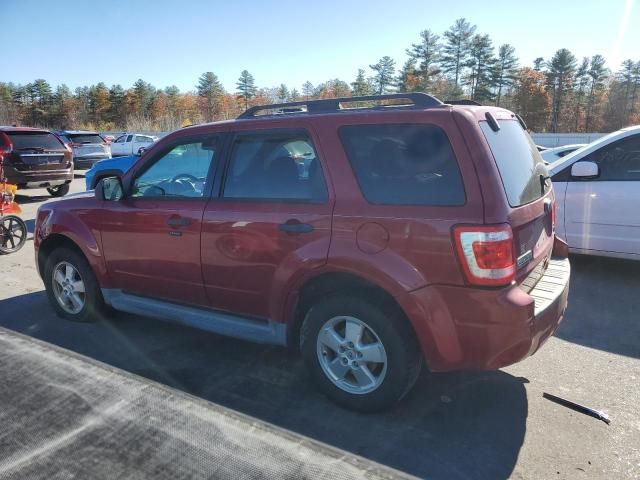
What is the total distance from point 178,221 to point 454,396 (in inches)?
87.4

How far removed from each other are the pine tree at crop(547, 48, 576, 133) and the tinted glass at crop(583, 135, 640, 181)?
215ft

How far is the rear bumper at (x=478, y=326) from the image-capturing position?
2.52 m

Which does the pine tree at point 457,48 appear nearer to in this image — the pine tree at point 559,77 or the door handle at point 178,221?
the pine tree at point 559,77

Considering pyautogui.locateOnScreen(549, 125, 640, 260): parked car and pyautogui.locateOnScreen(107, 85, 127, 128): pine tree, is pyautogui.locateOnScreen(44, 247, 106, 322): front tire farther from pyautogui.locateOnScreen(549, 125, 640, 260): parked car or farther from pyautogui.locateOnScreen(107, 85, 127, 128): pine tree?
pyautogui.locateOnScreen(107, 85, 127, 128): pine tree

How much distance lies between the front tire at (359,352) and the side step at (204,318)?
246mm

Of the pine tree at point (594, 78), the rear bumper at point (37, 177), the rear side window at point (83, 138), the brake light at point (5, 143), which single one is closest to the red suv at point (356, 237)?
the rear bumper at point (37, 177)

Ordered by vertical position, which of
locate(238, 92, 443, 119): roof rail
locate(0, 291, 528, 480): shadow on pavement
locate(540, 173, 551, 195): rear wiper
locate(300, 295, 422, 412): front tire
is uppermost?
locate(238, 92, 443, 119): roof rail

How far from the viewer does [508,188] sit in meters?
2.68

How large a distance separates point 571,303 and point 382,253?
9.92 feet

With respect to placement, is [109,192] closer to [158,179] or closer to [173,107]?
[158,179]

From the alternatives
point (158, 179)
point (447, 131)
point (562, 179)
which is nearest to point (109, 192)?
point (158, 179)

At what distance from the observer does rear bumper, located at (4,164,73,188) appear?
11766mm

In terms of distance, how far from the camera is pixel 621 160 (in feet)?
18.0

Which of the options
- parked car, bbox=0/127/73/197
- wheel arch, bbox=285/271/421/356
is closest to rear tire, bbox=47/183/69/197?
parked car, bbox=0/127/73/197
